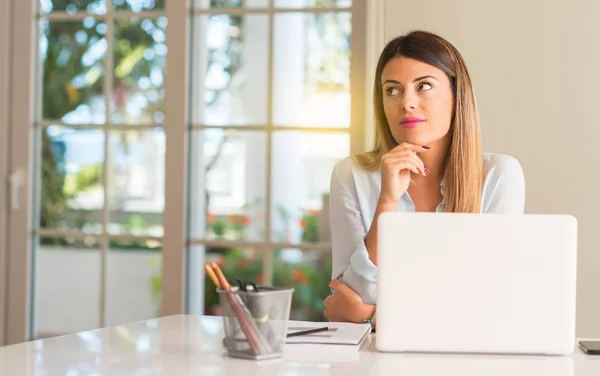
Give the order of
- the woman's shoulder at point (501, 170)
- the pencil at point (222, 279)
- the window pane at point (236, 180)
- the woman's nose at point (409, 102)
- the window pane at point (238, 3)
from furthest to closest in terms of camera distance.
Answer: the window pane at point (238, 3), the window pane at point (236, 180), the woman's shoulder at point (501, 170), the woman's nose at point (409, 102), the pencil at point (222, 279)

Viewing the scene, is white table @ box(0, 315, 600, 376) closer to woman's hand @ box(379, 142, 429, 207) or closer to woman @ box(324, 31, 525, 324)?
woman's hand @ box(379, 142, 429, 207)

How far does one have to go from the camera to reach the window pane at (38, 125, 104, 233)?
4586mm

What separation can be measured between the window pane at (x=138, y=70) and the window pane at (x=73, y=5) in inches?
17.6

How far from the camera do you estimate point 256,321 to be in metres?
1.35

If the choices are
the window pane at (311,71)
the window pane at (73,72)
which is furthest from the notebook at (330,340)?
the window pane at (73,72)

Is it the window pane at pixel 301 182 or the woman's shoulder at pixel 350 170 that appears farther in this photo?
the window pane at pixel 301 182

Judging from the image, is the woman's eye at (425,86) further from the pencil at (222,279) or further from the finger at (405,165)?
the pencil at (222,279)

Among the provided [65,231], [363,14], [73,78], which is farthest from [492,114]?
[73,78]

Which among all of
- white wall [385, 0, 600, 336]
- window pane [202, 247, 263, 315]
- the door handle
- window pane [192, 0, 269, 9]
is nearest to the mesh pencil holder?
white wall [385, 0, 600, 336]

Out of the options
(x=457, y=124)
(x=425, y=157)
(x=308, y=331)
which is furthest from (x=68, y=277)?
(x=308, y=331)

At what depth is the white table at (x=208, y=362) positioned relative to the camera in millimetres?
1269

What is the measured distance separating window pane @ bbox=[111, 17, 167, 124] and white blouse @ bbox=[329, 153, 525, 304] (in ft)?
11.4

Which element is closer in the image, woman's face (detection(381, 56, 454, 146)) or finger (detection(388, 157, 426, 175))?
finger (detection(388, 157, 426, 175))

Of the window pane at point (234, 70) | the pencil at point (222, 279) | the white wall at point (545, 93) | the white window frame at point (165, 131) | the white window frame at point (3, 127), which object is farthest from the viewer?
the window pane at point (234, 70)
